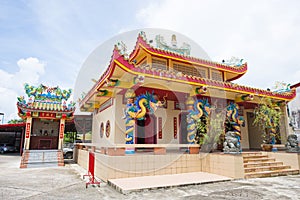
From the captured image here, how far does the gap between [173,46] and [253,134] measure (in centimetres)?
756

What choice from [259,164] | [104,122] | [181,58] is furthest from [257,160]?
[104,122]

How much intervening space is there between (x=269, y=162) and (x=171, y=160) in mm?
4235

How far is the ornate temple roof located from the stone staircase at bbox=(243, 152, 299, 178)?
473 inches

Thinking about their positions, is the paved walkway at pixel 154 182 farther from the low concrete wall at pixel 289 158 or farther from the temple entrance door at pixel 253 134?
the temple entrance door at pixel 253 134

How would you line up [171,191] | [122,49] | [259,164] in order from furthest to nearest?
[259,164] → [122,49] → [171,191]

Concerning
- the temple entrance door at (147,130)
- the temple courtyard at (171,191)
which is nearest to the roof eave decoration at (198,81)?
the temple entrance door at (147,130)

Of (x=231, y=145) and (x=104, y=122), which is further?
(x=104, y=122)

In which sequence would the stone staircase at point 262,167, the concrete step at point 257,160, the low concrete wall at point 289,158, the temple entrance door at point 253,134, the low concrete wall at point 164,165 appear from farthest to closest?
the temple entrance door at point 253,134
the low concrete wall at point 289,158
the concrete step at point 257,160
the stone staircase at point 262,167
the low concrete wall at point 164,165

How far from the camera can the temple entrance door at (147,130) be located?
9.26 metres

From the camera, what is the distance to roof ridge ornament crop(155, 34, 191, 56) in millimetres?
10250

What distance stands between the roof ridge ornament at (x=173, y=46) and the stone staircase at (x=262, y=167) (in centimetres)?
603

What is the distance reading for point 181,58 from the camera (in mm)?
10094

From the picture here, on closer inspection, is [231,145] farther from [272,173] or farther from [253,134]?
[253,134]

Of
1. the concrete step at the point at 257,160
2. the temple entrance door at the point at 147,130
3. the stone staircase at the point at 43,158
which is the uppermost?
the temple entrance door at the point at 147,130
